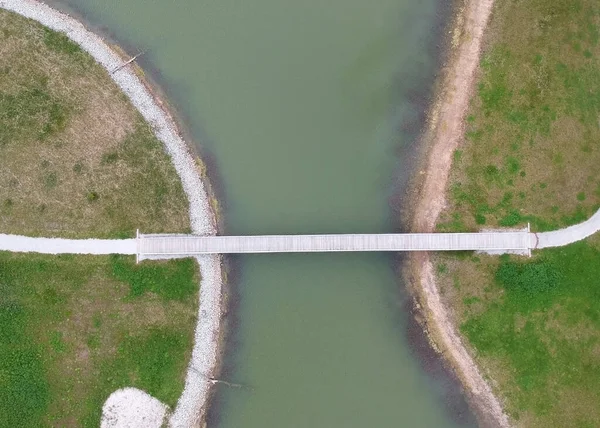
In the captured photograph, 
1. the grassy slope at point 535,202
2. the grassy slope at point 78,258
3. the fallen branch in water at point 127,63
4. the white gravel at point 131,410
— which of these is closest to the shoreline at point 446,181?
the grassy slope at point 535,202

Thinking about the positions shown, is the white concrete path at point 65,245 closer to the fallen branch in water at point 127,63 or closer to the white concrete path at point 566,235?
the fallen branch in water at point 127,63

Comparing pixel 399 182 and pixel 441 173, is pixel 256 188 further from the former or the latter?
pixel 441 173

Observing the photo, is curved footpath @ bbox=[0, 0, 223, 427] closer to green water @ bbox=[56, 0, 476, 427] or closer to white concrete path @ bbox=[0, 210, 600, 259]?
white concrete path @ bbox=[0, 210, 600, 259]

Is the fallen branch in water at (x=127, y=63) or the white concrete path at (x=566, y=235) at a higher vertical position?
the fallen branch in water at (x=127, y=63)

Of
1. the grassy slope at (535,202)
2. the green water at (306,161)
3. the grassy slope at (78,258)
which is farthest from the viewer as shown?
the green water at (306,161)

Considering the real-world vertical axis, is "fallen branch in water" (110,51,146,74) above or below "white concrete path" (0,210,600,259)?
above

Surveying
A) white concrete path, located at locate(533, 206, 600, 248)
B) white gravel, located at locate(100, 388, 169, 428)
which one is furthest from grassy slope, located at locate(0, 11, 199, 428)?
white concrete path, located at locate(533, 206, 600, 248)

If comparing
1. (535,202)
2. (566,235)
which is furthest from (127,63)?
(566,235)
